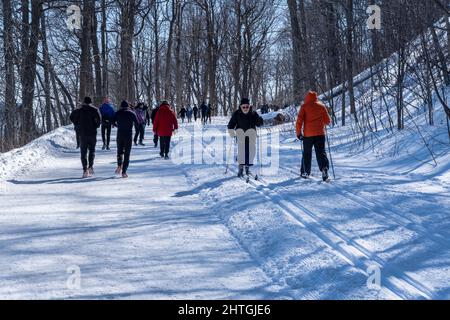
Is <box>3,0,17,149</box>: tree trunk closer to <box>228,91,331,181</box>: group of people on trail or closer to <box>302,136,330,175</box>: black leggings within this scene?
<box>228,91,331,181</box>: group of people on trail

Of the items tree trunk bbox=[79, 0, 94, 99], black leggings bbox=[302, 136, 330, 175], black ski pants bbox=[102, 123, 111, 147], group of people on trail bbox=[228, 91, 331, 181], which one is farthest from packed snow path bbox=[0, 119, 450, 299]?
tree trunk bbox=[79, 0, 94, 99]

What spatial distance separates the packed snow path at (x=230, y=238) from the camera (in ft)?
17.5

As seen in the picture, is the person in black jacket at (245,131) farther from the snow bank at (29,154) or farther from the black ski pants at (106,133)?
the black ski pants at (106,133)

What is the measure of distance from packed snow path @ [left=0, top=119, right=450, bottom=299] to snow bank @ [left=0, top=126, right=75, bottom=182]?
1687 millimetres

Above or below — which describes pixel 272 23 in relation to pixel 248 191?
above

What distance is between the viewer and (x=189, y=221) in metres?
8.22

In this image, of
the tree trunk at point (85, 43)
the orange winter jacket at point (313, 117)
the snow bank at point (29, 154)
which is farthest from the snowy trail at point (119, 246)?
the tree trunk at point (85, 43)

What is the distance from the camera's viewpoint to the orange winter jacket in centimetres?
1170

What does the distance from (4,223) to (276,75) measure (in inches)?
3142

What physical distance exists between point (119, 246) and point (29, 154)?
430 inches

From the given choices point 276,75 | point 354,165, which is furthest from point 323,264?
point 276,75

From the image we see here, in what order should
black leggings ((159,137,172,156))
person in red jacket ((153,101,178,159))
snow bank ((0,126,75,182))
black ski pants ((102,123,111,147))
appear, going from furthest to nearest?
black ski pants ((102,123,111,147)) < black leggings ((159,137,172,156)) < person in red jacket ((153,101,178,159)) < snow bank ((0,126,75,182))

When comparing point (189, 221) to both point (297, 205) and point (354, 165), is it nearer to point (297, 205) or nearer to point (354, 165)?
point (297, 205)
